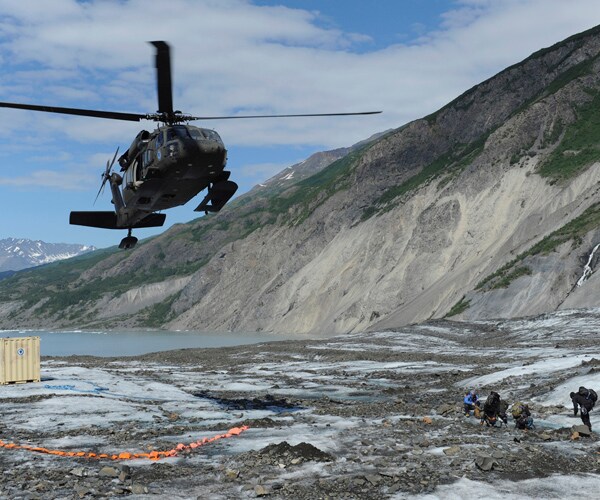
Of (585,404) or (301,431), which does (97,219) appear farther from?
(585,404)

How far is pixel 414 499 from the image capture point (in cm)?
1183

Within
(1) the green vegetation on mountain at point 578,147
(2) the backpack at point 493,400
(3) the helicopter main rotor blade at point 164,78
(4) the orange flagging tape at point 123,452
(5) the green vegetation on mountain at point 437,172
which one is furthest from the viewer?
(5) the green vegetation on mountain at point 437,172

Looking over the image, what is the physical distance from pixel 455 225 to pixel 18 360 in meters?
64.3

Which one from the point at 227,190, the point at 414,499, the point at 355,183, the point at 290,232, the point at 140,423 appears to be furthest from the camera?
the point at 290,232

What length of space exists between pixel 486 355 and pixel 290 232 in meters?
89.1

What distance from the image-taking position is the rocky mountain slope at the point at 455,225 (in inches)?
2557

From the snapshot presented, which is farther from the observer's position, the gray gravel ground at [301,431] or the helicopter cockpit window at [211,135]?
the helicopter cockpit window at [211,135]

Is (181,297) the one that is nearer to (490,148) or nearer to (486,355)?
(490,148)

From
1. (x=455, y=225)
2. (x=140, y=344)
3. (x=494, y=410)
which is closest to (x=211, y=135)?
(x=494, y=410)

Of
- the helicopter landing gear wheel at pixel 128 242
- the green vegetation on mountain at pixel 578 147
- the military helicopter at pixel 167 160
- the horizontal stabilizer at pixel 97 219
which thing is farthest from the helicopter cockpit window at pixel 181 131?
the green vegetation on mountain at pixel 578 147

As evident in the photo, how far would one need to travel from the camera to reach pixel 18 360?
28.8 m

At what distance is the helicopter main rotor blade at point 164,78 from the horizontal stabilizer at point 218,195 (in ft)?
7.32

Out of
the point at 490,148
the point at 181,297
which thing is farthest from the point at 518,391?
the point at 181,297

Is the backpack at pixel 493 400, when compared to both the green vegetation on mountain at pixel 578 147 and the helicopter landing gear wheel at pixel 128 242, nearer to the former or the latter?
the helicopter landing gear wheel at pixel 128 242
